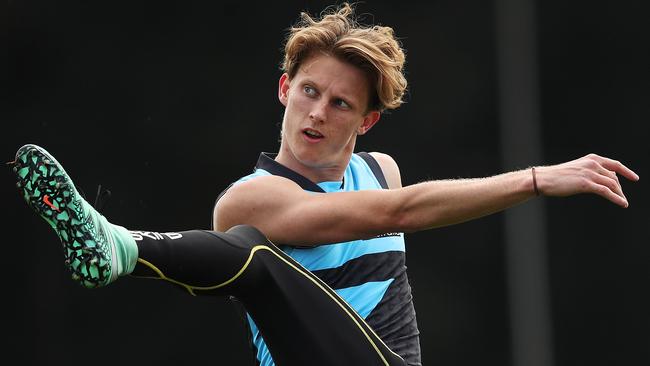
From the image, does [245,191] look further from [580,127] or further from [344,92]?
[580,127]

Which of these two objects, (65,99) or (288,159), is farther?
(65,99)

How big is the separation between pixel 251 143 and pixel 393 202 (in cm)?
277

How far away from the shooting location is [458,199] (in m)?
3.13

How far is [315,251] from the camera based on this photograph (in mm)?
3488

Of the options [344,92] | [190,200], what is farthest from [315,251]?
[190,200]

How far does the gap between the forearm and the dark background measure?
108 inches

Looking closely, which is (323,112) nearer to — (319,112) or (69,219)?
(319,112)

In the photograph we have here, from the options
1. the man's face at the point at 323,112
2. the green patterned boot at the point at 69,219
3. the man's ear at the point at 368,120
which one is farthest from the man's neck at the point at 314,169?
the green patterned boot at the point at 69,219

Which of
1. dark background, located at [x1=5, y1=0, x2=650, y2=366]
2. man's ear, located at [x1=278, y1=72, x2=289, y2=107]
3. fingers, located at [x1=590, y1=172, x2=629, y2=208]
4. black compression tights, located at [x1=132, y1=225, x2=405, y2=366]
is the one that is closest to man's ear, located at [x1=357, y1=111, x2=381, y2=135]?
man's ear, located at [x1=278, y1=72, x2=289, y2=107]

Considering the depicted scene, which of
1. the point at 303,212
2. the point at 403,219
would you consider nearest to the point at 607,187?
the point at 403,219

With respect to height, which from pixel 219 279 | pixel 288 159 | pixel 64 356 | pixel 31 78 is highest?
pixel 31 78

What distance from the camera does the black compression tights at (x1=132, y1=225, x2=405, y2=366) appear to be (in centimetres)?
291

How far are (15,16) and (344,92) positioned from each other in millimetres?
2556

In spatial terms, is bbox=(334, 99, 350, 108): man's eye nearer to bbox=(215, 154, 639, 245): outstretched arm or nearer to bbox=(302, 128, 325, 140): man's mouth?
bbox=(302, 128, 325, 140): man's mouth
